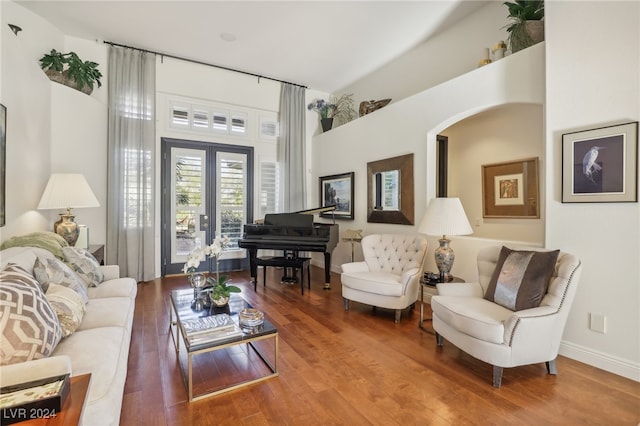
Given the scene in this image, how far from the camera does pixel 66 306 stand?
1.85 meters

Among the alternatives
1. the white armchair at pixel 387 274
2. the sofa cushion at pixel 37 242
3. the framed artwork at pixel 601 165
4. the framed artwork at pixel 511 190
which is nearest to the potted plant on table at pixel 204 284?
the sofa cushion at pixel 37 242

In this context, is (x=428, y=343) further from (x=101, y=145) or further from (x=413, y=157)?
(x=101, y=145)

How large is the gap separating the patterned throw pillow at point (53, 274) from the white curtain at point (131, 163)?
9.29ft

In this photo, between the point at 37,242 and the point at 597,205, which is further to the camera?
the point at 37,242

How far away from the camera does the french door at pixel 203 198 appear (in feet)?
17.7

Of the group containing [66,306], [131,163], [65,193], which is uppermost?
[131,163]

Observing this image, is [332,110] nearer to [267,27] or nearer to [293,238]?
[267,27]

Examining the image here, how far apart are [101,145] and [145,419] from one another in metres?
4.41

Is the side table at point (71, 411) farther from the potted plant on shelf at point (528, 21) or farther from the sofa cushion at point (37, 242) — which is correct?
the potted plant on shelf at point (528, 21)

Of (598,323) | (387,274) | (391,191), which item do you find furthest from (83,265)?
(598,323)

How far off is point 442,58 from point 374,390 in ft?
15.0

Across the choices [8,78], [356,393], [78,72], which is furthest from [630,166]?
[78,72]

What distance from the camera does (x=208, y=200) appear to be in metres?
5.72

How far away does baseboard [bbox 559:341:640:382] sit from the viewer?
2.29 metres
